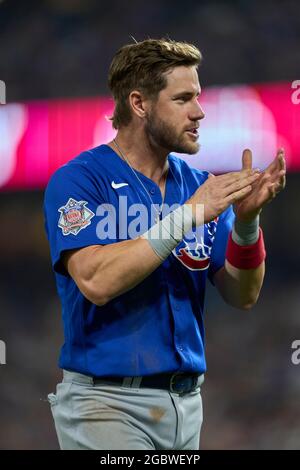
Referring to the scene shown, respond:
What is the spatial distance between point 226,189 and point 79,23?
219 centimetres

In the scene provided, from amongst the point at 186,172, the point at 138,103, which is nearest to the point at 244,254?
the point at 186,172

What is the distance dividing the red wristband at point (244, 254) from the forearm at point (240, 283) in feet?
0.05

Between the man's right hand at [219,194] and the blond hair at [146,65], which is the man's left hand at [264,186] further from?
the blond hair at [146,65]

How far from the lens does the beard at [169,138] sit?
239 cm

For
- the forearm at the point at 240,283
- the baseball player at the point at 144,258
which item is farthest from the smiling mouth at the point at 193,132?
the forearm at the point at 240,283

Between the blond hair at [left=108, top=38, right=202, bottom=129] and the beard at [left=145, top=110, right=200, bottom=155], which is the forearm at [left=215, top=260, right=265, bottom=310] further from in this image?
the blond hair at [left=108, top=38, right=202, bottom=129]

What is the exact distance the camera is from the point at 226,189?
7.15 feet

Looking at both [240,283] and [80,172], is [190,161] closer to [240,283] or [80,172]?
[240,283]

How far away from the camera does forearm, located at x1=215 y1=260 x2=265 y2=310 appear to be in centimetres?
247

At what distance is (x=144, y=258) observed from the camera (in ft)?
6.98

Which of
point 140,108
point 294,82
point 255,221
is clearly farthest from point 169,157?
point 294,82

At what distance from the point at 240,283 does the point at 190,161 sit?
144 cm
